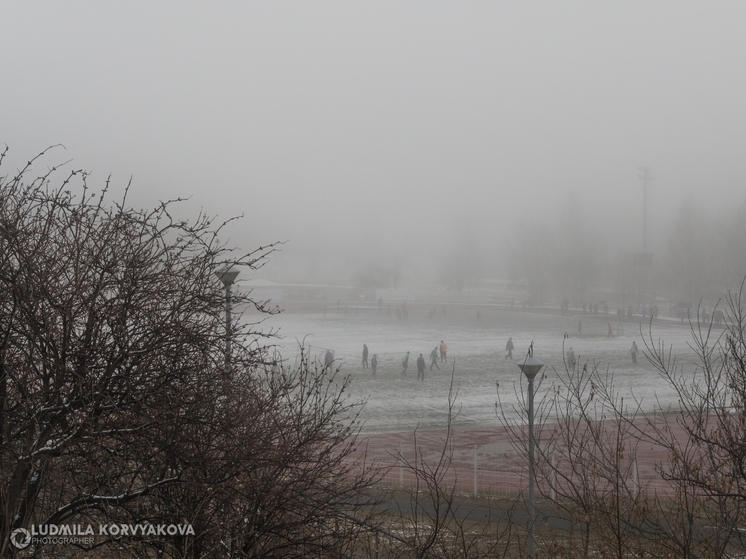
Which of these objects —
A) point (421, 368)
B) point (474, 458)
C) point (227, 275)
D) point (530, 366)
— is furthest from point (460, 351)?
point (227, 275)

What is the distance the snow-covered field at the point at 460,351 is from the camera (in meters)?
25.3

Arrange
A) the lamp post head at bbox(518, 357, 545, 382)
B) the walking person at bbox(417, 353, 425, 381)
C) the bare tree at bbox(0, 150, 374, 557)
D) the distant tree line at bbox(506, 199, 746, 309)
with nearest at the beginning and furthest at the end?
the bare tree at bbox(0, 150, 374, 557) → the lamp post head at bbox(518, 357, 545, 382) → the walking person at bbox(417, 353, 425, 381) → the distant tree line at bbox(506, 199, 746, 309)

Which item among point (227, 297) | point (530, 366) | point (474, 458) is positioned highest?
point (227, 297)

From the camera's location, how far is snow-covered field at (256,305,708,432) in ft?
83.0

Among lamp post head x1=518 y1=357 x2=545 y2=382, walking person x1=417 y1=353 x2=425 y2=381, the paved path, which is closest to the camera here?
lamp post head x1=518 y1=357 x2=545 y2=382

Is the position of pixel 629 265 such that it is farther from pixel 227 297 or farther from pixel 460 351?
pixel 227 297

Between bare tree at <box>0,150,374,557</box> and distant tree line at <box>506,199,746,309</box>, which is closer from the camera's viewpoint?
bare tree at <box>0,150,374,557</box>

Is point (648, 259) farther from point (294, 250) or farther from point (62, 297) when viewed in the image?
point (62, 297)

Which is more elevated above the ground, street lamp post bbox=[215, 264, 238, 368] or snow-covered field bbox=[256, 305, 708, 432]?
street lamp post bbox=[215, 264, 238, 368]

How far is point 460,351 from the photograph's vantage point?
1574 inches

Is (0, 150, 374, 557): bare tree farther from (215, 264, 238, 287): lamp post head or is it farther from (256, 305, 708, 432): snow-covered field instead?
(256, 305, 708, 432): snow-covered field

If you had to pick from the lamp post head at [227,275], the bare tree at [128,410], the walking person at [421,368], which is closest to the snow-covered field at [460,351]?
the walking person at [421,368]

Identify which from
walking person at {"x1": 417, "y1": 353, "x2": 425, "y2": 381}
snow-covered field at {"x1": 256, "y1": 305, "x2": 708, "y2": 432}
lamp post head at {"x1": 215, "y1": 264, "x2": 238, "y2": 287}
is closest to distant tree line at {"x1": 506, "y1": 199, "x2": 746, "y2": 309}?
snow-covered field at {"x1": 256, "y1": 305, "x2": 708, "y2": 432}

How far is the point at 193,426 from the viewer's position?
6.29 metres
